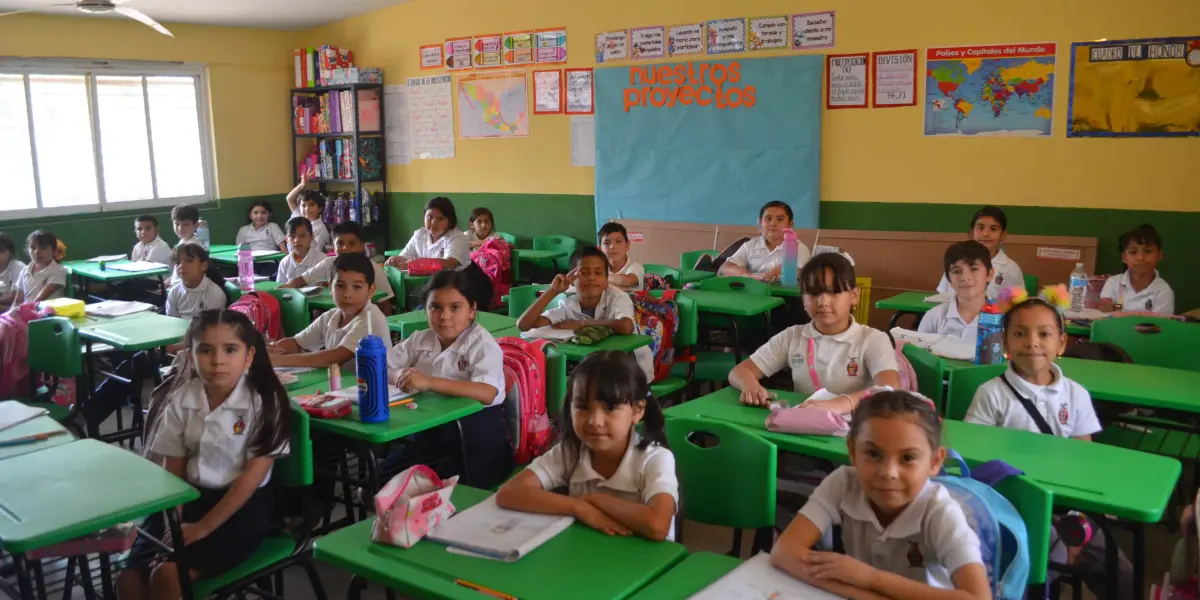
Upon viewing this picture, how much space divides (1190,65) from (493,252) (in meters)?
4.30

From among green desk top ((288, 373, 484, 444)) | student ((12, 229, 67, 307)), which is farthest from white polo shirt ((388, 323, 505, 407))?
student ((12, 229, 67, 307))

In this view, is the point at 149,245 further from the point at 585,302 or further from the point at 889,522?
the point at 889,522

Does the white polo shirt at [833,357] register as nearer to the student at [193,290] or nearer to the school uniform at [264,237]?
the student at [193,290]

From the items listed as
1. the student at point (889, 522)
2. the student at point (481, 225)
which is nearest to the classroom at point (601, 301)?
the student at point (889, 522)

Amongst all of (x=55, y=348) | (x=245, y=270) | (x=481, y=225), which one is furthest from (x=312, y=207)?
(x=55, y=348)

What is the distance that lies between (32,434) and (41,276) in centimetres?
393

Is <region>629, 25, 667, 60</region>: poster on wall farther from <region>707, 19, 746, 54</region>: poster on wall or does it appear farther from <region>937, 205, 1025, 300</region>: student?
<region>937, 205, 1025, 300</region>: student

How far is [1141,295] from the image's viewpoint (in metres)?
4.59

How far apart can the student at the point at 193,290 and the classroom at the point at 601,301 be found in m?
0.03

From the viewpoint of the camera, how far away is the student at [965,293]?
3.67 metres

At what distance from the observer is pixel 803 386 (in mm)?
2980

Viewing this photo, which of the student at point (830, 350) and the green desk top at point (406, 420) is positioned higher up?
the student at point (830, 350)

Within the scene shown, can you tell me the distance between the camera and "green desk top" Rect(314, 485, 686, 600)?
63.0 inches

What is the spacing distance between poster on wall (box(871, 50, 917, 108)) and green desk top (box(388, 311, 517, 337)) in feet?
9.81
